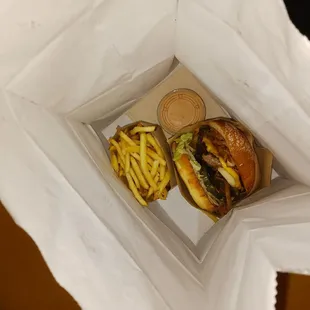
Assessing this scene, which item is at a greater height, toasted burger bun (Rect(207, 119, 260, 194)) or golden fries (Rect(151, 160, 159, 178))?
golden fries (Rect(151, 160, 159, 178))

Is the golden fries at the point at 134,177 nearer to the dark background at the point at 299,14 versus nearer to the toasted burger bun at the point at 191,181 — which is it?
the toasted burger bun at the point at 191,181

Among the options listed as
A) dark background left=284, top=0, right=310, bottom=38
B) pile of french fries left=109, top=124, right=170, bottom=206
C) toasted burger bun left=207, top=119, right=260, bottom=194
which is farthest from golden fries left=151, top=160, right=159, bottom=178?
dark background left=284, top=0, right=310, bottom=38

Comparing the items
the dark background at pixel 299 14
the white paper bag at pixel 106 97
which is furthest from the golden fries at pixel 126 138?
the dark background at pixel 299 14

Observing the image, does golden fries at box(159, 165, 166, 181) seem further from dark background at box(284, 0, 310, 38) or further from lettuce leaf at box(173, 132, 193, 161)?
dark background at box(284, 0, 310, 38)

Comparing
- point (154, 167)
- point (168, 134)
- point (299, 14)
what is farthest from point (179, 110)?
point (299, 14)

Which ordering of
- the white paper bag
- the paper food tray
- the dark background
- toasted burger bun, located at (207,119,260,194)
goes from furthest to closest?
the paper food tray
toasted burger bun, located at (207,119,260,194)
the white paper bag
the dark background

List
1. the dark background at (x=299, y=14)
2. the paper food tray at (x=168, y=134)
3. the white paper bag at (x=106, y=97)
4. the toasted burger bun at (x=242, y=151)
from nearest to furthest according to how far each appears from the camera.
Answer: the dark background at (x=299, y=14)
the white paper bag at (x=106, y=97)
the toasted burger bun at (x=242, y=151)
the paper food tray at (x=168, y=134)
